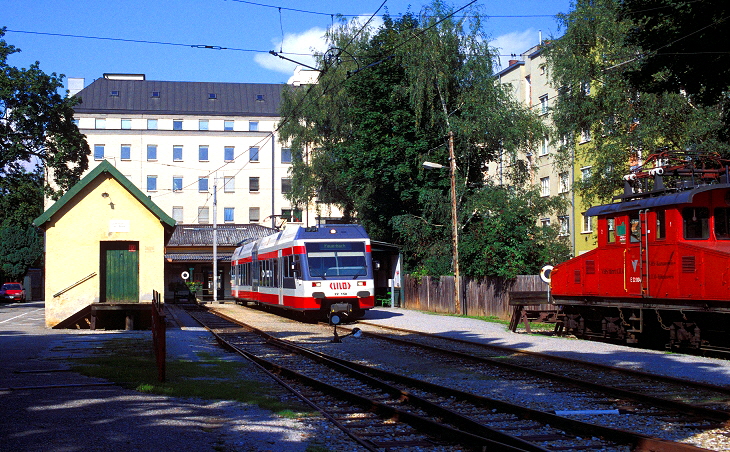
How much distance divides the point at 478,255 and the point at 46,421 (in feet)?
82.2

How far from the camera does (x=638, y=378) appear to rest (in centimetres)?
1279

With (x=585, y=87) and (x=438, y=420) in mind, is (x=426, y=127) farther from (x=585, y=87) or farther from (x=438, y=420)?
(x=438, y=420)

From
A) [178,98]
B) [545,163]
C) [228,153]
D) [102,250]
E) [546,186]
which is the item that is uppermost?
[178,98]

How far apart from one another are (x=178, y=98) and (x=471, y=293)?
58.3 m

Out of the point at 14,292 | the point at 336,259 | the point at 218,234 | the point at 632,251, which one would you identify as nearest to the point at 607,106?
the point at 336,259

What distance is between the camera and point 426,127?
4103 cm

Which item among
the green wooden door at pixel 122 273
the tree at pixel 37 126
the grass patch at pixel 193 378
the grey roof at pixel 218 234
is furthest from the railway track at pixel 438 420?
the grey roof at pixel 218 234

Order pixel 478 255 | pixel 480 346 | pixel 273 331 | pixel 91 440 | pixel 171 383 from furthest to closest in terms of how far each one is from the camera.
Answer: pixel 478 255 < pixel 273 331 < pixel 480 346 < pixel 171 383 < pixel 91 440

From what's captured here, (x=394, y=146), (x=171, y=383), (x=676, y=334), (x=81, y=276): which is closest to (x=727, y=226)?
(x=676, y=334)

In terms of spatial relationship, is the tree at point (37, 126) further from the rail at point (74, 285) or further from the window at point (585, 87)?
the window at point (585, 87)

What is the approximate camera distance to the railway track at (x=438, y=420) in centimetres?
768

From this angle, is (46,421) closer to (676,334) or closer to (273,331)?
(676,334)

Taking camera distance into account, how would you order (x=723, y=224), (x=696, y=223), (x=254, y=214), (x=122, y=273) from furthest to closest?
(x=254, y=214) → (x=122, y=273) → (x=696, y=223) → (x=723, y=224)

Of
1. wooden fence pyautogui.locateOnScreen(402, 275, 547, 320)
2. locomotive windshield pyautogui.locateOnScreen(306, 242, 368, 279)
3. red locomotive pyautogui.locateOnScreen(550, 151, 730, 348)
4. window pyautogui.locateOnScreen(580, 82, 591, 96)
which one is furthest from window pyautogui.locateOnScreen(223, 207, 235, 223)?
red locomotive pyautogui.locateOnScreen(550, 151, 730, 348)
